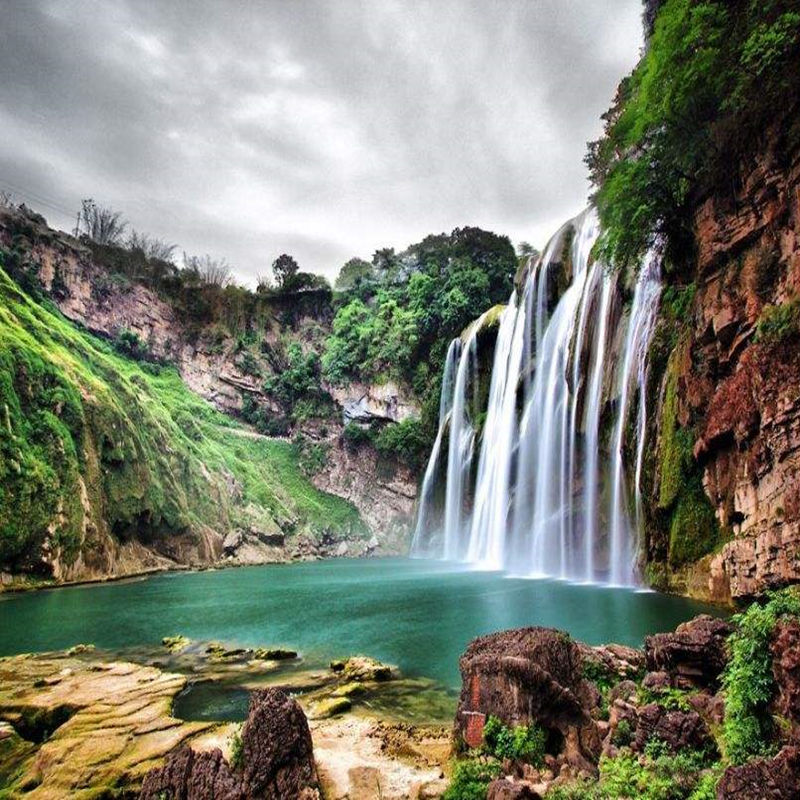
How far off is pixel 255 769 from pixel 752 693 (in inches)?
149

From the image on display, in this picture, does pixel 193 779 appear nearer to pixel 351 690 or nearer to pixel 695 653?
pixel 351 690

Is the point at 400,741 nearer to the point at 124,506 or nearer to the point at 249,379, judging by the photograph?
the point at 124,506

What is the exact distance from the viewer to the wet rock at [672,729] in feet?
14.0

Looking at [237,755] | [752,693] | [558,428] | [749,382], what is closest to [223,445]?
[558,428]

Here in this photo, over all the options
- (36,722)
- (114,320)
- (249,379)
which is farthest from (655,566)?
(114,320)

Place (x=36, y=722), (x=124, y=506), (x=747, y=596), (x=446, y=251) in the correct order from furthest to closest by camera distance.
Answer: (x=446, y=251), (x=124, y=506), (x=747, y=596), (x=36, y=722)

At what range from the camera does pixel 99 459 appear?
25.7 meters

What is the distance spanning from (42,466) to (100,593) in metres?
6.02

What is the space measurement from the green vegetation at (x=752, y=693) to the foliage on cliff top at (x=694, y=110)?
10.6m

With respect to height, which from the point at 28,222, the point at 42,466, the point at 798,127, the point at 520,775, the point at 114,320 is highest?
the point at 28,222

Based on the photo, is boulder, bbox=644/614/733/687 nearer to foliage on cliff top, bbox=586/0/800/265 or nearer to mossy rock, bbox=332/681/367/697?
mossy rock, bbox=332/681/367/697

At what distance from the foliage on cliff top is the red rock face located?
803 mm

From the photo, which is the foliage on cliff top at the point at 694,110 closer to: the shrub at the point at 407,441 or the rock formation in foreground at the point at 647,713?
the rock formation in foreground at the point at 647,713

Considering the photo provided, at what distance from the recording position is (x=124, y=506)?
86.5 feet
